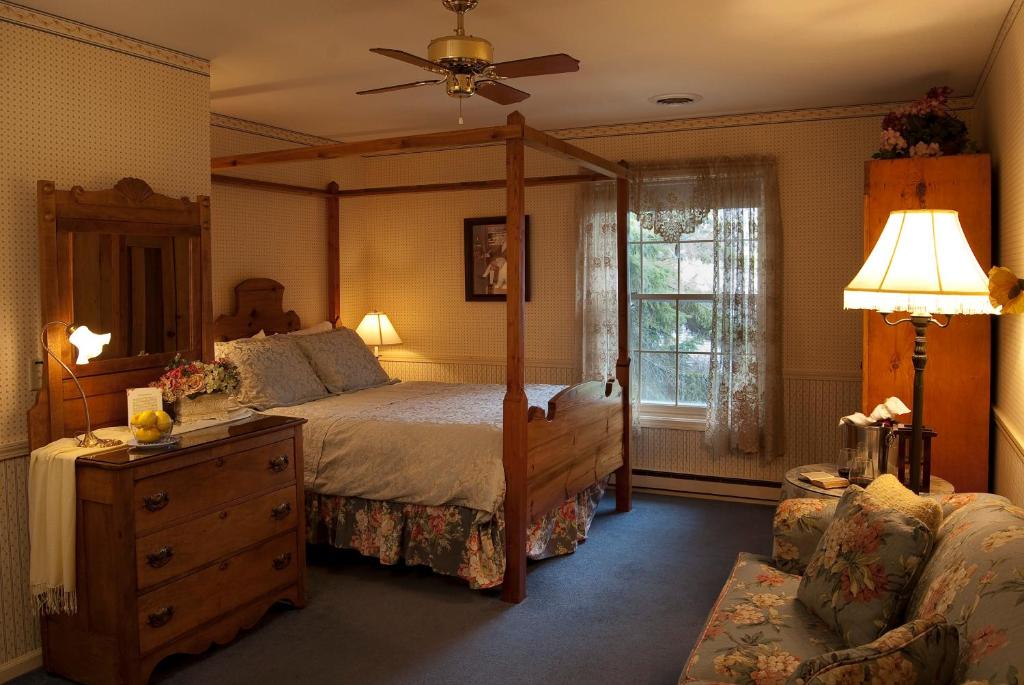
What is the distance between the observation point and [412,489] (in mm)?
4062

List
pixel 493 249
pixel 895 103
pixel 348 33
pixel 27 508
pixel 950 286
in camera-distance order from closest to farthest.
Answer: pixel 950 286
pixel 27 508
pixel 348 33
pixel 895 103
pixel 493 249

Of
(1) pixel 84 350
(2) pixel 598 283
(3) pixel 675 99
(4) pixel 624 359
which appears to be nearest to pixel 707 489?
(4) pixel 624 359

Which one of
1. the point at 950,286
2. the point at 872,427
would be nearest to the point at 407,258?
the point at 872,427

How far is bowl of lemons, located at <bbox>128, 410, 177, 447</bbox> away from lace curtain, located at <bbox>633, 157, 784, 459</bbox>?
353 cm

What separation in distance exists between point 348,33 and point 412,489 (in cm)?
210

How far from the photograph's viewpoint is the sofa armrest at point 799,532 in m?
2.89

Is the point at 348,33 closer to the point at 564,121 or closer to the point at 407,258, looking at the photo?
the point at 564,121

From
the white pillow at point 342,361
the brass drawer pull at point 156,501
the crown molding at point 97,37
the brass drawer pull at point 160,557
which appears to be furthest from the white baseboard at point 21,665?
the crown molding at point 97,37

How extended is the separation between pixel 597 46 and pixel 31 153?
7.92 ft

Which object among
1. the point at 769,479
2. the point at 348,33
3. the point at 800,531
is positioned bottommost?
the point at 769,479

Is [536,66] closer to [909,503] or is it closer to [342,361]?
[909,503]

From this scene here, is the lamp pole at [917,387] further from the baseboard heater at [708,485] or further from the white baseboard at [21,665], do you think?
the white baseboard at [21,665]

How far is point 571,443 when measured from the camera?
446 cm

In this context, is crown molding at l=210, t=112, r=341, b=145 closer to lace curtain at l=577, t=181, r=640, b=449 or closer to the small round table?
lace curtain at l=577, t=181, r=640, b=449
